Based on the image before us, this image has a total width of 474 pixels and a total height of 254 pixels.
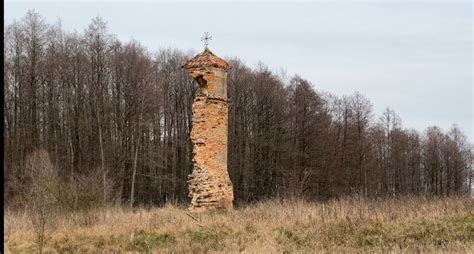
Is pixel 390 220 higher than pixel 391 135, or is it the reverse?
pixel 391 135

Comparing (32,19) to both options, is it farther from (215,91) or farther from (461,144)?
(461,144)

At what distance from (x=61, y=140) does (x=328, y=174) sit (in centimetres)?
2096

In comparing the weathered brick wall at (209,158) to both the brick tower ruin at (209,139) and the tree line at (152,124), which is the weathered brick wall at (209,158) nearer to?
the brick tower ruin at (209,139)

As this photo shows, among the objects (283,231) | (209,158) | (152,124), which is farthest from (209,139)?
(152,124)

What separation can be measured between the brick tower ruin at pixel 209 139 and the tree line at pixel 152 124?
629 inches

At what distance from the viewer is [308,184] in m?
40.7

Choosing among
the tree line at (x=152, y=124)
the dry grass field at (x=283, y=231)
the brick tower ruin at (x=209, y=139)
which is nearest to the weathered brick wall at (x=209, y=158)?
the brick tower ruin at (x=209, y=139)

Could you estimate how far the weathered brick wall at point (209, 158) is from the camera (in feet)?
58.2

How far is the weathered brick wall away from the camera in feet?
58.2

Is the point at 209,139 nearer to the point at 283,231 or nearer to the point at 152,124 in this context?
the point at 283,231

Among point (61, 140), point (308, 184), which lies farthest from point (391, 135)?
point (61, 140)

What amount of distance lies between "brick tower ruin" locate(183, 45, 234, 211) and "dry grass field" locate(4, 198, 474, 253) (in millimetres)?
2709

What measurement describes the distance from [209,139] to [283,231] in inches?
288

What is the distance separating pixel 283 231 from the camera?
37.5ft
